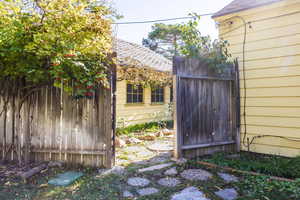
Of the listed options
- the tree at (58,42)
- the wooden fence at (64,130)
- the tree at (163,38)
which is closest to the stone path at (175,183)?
the wooden fence at (64,130)

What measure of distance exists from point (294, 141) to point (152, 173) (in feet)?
9.09

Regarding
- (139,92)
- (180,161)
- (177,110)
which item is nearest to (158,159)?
(180,161)

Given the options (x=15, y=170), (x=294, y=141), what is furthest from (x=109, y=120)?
(x=294, y=141)

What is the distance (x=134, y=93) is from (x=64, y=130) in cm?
474

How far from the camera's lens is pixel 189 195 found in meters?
2.54

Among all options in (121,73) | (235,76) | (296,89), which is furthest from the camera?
(121,73)

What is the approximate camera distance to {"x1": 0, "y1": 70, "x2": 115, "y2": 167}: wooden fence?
3467 millimetres

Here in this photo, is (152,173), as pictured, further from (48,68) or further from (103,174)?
(48,68)

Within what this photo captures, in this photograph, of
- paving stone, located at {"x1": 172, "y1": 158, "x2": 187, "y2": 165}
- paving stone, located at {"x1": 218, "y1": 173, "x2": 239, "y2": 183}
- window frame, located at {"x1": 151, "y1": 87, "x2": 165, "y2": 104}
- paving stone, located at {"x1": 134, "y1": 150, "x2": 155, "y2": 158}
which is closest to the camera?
paving stone, located at {"x1": 218, "y1": 173, "x2": 239, "y2": 183}

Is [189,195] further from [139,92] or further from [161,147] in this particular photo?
[139,92]

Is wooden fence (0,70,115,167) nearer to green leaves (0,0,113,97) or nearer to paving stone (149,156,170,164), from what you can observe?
green leaves (0,0,113,97)

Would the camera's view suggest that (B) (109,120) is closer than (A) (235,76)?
Yes

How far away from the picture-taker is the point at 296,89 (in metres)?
3.83

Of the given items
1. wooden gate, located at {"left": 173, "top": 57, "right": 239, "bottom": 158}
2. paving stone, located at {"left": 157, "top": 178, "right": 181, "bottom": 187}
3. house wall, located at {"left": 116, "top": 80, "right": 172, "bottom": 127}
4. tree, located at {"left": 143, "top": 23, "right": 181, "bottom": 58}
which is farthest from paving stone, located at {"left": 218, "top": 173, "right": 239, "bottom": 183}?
tree, located at {"left": 143, "top": 23, "right": 181, "bottom": 58}
